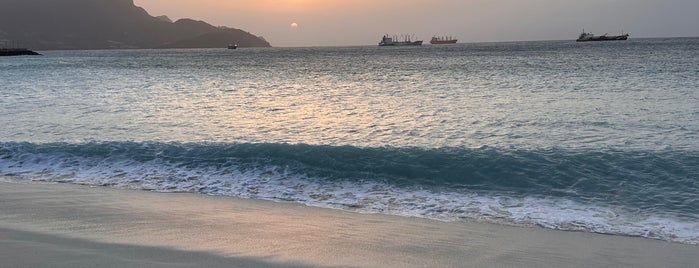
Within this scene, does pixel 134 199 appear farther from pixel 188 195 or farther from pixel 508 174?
pixel 508 174

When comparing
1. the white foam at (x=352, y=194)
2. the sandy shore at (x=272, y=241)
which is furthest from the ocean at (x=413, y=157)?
the sandy shore at (x=272, y=241)

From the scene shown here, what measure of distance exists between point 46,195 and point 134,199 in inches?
59.7

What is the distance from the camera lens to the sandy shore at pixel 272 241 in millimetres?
5648

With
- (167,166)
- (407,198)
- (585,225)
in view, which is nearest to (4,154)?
(167,166)

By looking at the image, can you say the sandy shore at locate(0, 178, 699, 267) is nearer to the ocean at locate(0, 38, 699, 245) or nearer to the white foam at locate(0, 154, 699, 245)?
the white foam at locate(0, 154, 699, 245)

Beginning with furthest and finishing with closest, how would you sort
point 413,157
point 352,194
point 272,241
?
point 413,157
point 352,194
point 272,241

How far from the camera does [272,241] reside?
21.1 ft

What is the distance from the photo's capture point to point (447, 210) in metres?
8.81

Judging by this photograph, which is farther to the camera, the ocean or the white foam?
the ocean

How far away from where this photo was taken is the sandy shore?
565 cm

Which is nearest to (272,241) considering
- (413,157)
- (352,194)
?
(352,194)

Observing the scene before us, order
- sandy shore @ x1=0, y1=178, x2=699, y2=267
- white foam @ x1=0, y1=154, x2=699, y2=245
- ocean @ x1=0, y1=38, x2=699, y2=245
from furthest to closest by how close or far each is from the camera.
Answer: ocean @ x1=0, y1=38, x2=699, y2=245
white foam @ x1=0, y1=154, x2=699, y2=245
sandy shore @ x1=0, y1=178, x2=699, y2=267

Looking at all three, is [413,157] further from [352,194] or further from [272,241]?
[272,241]

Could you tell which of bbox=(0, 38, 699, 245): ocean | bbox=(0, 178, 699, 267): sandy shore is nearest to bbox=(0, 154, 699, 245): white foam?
bbox=(0, 38, 699, 245): ocean
